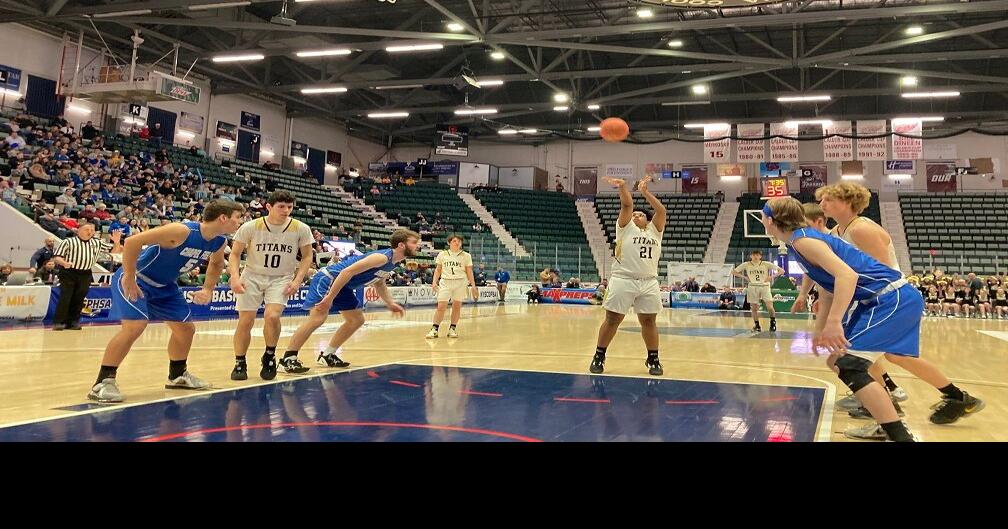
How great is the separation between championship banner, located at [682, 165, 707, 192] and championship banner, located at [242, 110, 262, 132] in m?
24.9

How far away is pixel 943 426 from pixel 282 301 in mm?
5404

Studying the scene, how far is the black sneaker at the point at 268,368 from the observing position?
5.43m

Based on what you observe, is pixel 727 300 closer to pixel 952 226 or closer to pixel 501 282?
pixel 501 282

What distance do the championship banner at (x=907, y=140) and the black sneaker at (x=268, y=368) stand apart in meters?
25.5

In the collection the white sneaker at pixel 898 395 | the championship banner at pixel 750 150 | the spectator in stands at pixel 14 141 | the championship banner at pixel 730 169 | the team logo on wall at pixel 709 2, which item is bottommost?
the white sneaker at pixel 898 395

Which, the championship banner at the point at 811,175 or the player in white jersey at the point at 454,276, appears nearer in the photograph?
the player in white jersey at the point at 454,276

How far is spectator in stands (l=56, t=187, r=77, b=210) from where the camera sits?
658 inches

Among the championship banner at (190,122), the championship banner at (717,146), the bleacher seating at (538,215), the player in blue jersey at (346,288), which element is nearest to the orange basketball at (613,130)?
the player in blue jersey at (346,288)

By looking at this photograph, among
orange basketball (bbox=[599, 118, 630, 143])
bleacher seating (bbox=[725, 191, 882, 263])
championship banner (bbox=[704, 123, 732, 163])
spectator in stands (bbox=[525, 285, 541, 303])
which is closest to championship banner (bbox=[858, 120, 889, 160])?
bleacher seating (bbox=[725, 191, 882, 263])

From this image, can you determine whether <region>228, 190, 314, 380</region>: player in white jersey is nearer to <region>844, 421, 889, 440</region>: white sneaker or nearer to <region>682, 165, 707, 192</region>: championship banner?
<region>844, 421, 889, 440</region>: white sneaker

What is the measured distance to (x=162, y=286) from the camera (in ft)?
15.8

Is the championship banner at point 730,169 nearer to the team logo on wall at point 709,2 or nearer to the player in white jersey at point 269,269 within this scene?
the team logo on wall at point 709,2

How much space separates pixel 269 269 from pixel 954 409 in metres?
5.63
